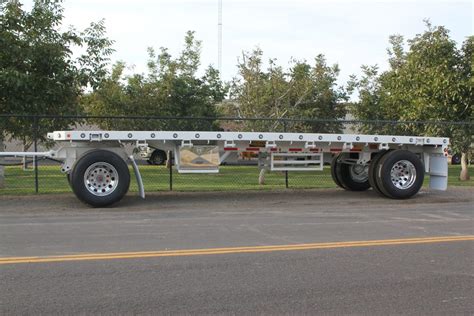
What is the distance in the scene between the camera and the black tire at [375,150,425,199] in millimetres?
12695

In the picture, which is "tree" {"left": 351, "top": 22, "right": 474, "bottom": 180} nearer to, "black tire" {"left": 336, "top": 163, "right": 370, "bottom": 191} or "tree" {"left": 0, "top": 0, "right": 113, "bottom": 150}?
"black tire" {"left": 336, "top": 163, "right": 370, "bottom": 191}

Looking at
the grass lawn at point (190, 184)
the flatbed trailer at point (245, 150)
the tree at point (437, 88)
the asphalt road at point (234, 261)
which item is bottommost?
the asphalt road at point (234, 261)

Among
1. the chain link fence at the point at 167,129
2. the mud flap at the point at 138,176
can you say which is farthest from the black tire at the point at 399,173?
the mud flap at the point at 138,176

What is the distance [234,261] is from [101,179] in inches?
221

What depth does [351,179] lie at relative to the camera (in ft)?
47.8

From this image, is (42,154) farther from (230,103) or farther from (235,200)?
(230,103)

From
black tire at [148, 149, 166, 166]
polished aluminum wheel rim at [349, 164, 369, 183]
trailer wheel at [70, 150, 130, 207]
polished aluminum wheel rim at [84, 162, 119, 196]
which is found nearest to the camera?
trailer wheel at [70, 150, 130, 207]

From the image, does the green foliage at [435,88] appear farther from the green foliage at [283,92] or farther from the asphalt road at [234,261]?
the asphalt road at [234,261]

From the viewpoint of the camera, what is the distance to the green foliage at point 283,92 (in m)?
20.0

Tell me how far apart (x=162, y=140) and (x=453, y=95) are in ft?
35.9

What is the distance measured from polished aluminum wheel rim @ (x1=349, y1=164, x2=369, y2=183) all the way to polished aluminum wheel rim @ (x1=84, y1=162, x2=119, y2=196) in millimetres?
6590

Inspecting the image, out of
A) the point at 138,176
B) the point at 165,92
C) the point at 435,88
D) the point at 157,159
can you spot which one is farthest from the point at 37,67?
the point at 157,159

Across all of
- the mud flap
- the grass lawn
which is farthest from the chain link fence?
the mud flap

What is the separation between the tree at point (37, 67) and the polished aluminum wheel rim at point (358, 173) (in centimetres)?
754
